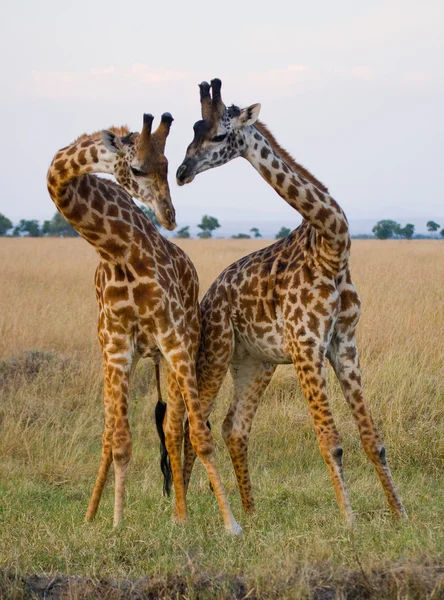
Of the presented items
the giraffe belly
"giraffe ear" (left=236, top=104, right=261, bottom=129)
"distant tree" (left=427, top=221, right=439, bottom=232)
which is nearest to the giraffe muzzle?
"giraffe ear" (left=236, top=104, right=261, bottom=129)

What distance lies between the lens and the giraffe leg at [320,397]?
5.72 metres

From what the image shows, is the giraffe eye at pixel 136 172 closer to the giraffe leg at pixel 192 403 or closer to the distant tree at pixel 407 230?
the giraffe leg at pixel 192 403

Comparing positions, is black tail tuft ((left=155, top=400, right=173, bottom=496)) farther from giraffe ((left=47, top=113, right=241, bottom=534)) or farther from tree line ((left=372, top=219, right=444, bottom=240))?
tree line ((left=372, top=219, right=444, bottom=240))

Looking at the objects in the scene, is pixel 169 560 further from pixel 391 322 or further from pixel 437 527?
pixel 391 322

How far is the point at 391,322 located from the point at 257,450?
12.4 ft

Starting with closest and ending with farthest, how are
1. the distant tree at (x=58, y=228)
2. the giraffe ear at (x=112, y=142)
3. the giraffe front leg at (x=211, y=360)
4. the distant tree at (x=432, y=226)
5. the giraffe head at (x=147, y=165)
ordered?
the giraffe head at (x=147, y=165) < the giraffe ear at (x=112, y=142) < the giraffe front leg at (x=211, y=360) < the distant tree at (x=58, y=228) < the distant tree at (x=432, y=226)

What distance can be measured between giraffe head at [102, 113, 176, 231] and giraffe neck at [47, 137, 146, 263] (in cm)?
9

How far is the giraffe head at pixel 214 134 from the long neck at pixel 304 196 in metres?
0.11

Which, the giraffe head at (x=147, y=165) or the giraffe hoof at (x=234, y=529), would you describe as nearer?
the giraffe head at (x=147, y=165)


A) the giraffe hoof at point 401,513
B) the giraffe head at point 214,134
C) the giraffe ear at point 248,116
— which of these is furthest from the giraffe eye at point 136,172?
the giraffe hoof at point 401,513

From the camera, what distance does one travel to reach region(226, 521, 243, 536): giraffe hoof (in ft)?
17.8

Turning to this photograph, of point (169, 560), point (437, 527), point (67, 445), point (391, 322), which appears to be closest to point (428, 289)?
point (391, 322)

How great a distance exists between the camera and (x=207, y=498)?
261 inches

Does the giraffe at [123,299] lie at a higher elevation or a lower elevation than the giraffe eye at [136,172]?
lower
